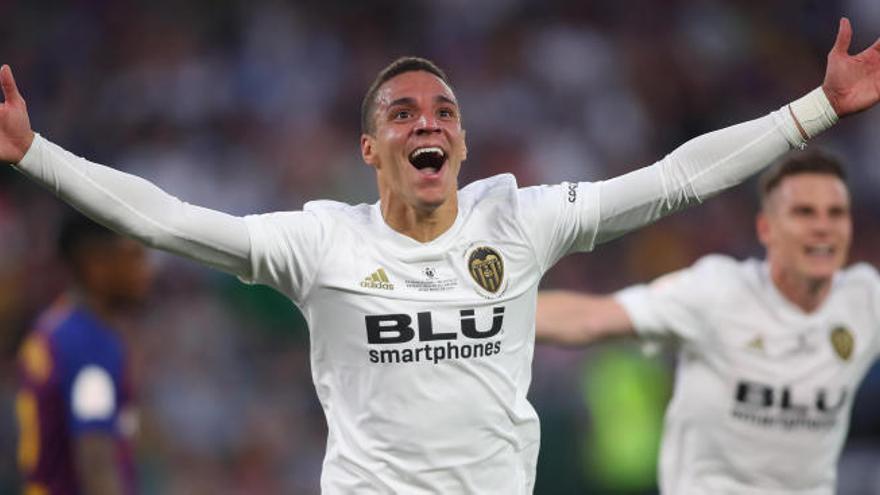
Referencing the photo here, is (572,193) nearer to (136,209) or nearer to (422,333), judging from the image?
(422,333)

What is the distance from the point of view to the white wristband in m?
4.51

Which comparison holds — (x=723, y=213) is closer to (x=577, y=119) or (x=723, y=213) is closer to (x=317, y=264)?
(x=577, y=119)

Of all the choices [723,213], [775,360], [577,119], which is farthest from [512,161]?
[775,360]

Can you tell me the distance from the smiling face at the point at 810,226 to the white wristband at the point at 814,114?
1.82 metres

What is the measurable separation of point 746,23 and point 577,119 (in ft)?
6.84

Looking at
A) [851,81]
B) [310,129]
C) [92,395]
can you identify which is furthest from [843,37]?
[310,129]

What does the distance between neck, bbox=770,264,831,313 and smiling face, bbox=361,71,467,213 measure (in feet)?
7.27

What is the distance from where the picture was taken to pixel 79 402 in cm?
602

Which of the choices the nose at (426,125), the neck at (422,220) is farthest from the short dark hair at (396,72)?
the neck at (422,220)

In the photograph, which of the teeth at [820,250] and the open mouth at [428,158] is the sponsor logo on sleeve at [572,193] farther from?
the teeth at [820,250]

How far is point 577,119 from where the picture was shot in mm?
12531

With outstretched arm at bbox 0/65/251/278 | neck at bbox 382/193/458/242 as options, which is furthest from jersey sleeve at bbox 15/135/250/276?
neck at bbox 382/193/458/242

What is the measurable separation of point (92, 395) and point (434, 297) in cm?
213

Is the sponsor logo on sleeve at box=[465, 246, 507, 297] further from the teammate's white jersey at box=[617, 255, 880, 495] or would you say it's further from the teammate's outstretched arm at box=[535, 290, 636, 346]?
the teammate's white jersey at box=[617, 255, 880, 495]
